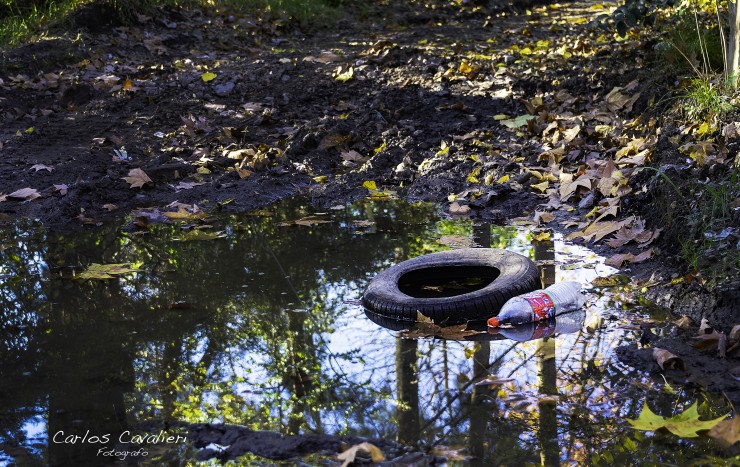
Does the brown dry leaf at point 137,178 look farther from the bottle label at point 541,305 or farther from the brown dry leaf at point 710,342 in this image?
the brown dry leaf at point 710,342

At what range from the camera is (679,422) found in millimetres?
3209

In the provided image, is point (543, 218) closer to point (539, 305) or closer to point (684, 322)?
point (539, 305)

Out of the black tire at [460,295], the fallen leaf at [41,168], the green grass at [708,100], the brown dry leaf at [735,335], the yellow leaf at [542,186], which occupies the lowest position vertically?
the brown dry leaf at [735,335]

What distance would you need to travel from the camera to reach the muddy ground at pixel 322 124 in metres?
6.38

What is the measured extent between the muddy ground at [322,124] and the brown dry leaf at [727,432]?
2.88ft

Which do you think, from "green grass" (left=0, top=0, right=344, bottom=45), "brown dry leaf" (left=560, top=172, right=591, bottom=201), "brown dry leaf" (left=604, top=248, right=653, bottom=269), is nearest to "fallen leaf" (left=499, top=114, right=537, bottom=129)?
"brown dry leaf" (left=560, top=172, right=591, bottom=201)

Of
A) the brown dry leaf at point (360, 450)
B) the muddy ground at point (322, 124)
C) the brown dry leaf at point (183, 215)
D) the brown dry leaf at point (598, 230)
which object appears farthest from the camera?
the muddy ground at point (322, 124)

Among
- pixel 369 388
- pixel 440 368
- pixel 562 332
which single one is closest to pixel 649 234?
pixel 562 332

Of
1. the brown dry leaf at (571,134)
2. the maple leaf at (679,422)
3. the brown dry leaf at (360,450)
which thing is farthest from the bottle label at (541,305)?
the brown dry leaf at (571,134)

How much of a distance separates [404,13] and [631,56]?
5.48 metres

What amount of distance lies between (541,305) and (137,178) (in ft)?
12.5

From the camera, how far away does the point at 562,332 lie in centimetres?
425

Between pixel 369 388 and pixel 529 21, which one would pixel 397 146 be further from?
pixel 529 21

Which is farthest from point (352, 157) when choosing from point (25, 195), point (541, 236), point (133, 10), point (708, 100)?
point (133, 10)
